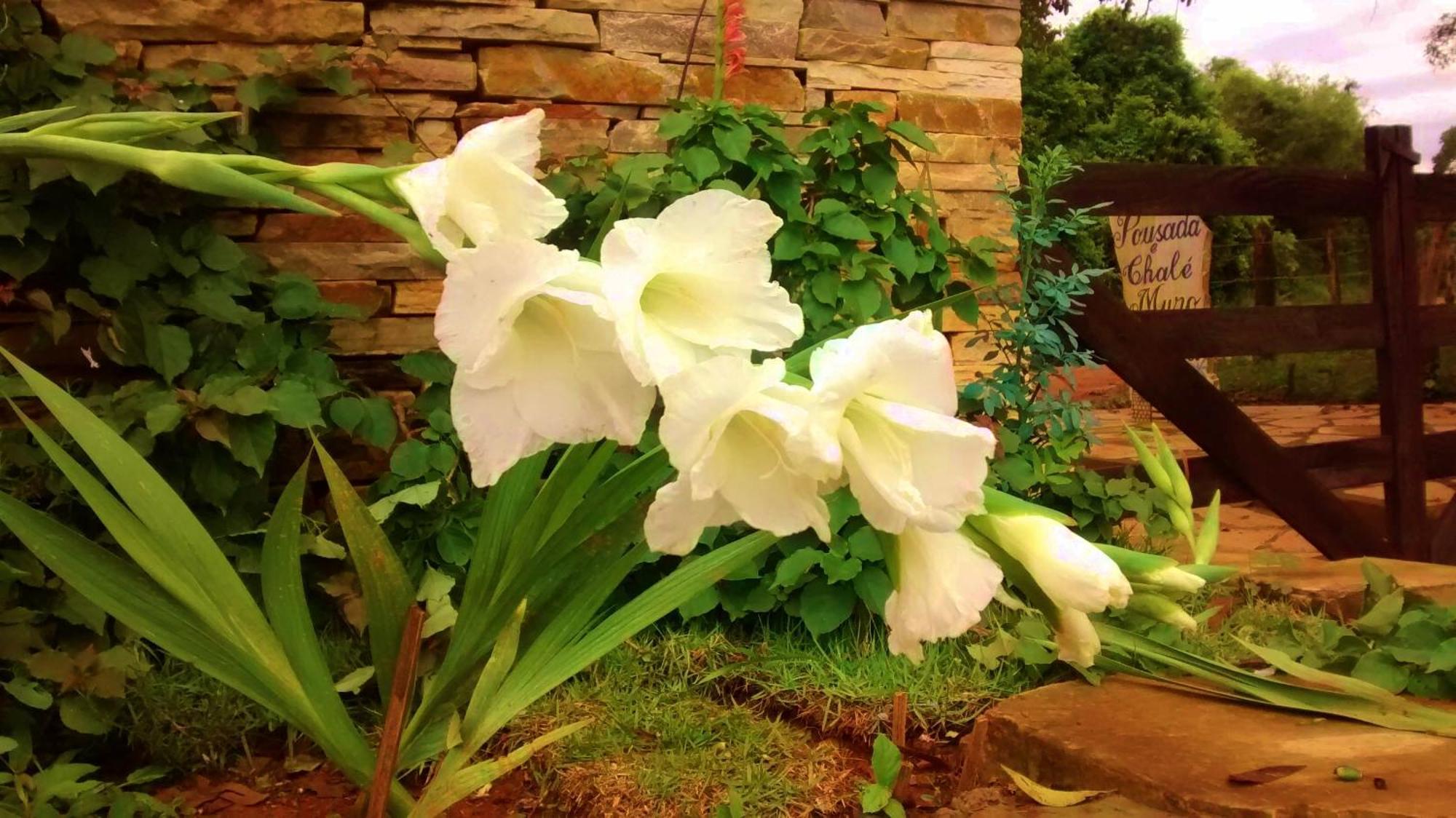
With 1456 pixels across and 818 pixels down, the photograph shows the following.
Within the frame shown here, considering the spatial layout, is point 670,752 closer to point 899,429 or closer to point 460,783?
Result: point 460,783

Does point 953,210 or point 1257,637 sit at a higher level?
point 953,210

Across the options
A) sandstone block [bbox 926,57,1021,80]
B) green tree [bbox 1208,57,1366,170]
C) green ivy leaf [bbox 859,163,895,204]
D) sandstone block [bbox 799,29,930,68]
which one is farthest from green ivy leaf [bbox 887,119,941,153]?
green tree [bbox 1208,57,1366,170]

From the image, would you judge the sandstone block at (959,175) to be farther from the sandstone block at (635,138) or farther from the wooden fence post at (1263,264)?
the wooden fence post at (1263,264)

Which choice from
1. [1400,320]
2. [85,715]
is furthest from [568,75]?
[1400,320]

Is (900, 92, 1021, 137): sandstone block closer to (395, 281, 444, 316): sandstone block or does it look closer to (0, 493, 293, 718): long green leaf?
(395, 281, 444, 316): sandstone block

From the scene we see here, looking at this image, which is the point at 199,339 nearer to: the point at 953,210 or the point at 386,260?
the point at 386,260

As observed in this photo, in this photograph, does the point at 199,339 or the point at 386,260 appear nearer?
the point at 199,339

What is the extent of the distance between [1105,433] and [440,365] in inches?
203

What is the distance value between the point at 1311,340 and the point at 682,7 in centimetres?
208

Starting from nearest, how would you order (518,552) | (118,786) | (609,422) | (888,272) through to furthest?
(609,422) → (518,552) → (118,786) → (888,272)

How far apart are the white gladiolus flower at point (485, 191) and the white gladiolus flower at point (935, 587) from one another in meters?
0.18

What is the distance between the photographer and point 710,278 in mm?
412

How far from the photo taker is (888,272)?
204cm

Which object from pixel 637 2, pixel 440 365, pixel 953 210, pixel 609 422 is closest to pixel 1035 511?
pixel 609 422
